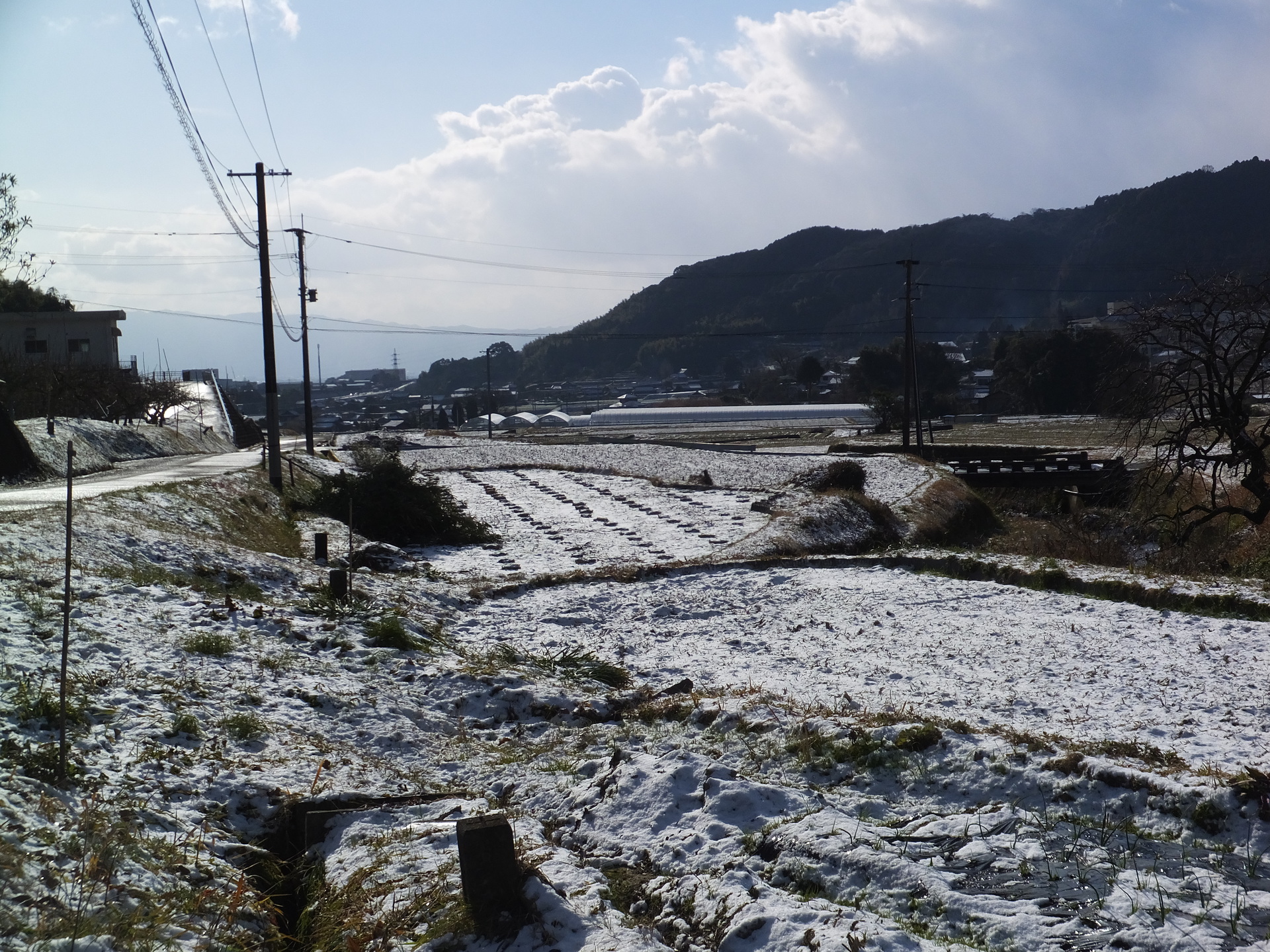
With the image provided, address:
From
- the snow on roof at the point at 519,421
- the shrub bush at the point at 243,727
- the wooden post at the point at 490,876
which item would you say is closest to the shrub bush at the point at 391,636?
the shrub bush at the point at 243,727

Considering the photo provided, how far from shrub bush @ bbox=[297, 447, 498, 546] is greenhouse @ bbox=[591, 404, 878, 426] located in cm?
5598

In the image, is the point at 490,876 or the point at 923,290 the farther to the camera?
the point at 923,290

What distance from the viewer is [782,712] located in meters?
7.91

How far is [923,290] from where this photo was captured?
562 feet

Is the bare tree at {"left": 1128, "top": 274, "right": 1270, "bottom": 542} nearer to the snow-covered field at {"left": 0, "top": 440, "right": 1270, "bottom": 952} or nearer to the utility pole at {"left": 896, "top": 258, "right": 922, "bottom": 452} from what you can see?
the snow-covered field at {"left": 0, "top": 440, "right": 1270, "bottom": 952}

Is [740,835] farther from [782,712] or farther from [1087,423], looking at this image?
[1087,423]

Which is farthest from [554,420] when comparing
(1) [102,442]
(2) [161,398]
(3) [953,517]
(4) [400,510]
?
(4) [400,510]

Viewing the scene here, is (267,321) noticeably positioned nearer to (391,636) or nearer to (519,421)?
(391,636)

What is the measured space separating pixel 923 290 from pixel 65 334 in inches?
5642

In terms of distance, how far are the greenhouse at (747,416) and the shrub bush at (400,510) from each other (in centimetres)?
5598

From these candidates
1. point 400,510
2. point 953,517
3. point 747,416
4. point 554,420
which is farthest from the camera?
point 554,420

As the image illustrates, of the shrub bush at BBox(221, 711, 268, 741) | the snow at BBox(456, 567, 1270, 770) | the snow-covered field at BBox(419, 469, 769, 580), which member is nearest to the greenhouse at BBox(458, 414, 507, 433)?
the snow-covered field at BBox(419, 469, 769, 580)

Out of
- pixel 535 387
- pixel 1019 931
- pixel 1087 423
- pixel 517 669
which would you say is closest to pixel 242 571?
pixel 517 669

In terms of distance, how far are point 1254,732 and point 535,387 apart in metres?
167
